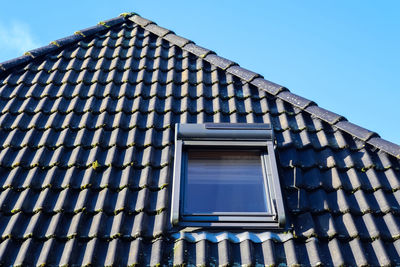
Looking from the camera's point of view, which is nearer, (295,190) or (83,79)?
(295,190)

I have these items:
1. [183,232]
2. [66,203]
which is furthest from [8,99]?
[183,232]

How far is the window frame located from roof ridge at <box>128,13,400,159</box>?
99 cm

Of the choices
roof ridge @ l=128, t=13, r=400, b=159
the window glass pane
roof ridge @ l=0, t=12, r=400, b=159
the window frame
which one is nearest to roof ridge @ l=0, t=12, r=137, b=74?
roof ridge @ l=0, t=12, r=400, b=159

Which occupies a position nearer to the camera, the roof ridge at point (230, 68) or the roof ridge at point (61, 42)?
the roof ridge at point (230, 68)

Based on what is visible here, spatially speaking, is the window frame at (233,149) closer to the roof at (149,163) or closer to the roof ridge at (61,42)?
the roof at (149,163)

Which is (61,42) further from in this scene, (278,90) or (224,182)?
(224,182)

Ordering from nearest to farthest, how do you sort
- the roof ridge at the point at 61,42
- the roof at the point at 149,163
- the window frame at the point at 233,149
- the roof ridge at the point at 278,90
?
1. the roof at the point at 149,163
2. the window frame at the point at 233,149
3. the roof ridge at the point at 278,90
4. the roof ridge at the point at 61,42

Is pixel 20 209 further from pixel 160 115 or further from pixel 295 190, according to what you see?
pixel 295 190

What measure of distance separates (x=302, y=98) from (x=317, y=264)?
2461 millimetres

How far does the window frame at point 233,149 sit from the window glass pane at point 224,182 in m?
0.05

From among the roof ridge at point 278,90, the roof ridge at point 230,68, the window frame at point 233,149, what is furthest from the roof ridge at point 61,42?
the window frame at point 233,149

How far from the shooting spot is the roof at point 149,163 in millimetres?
3432

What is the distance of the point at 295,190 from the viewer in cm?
400

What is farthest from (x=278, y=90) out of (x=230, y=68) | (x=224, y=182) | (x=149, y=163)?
(x=149, y=163)
